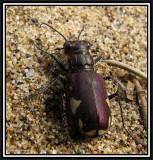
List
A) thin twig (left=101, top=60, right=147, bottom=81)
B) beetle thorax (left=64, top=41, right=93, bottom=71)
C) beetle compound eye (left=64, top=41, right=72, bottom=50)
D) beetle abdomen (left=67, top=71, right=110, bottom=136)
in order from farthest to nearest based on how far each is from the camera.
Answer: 1. thin twig (left=101, top=60, right=147, bottom=81)
2. beetle compound eye (left=64, top=41, right=72, bottom=50)
3. beetle thorax (left=64, top=41, right=93, bottom=71)
4. beetle abdomen (left=67, top=71, right=110, bottom=136)

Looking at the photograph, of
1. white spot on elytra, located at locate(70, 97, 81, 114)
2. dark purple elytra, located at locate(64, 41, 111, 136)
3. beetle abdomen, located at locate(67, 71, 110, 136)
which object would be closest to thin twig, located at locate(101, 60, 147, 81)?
dark purple elytra, located at locate(64, 41, 111, 136)

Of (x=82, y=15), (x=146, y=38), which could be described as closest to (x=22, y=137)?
(x=82, y=15)

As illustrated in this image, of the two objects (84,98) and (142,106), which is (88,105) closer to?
(84,98)

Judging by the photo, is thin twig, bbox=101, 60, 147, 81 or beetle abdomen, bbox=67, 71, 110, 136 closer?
beetle abdomen, bbox=67, 71, 110, 136

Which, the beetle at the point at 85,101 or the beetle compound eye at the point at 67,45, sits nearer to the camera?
the beetle at the point at 85,101

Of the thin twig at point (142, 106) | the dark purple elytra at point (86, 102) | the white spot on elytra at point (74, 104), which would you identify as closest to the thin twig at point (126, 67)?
the thin twig at point (142, 106)

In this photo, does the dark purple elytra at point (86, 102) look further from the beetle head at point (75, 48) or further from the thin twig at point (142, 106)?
the thin twig at point (142, 106)

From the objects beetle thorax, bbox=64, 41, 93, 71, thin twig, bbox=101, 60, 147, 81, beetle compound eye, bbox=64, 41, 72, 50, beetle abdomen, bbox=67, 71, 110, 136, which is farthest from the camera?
thin twig, bbox=101, 60, 147, 81

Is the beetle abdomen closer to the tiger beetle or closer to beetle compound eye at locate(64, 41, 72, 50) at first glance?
the tiger beetle

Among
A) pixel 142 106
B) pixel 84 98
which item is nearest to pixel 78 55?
pixel 84 98
